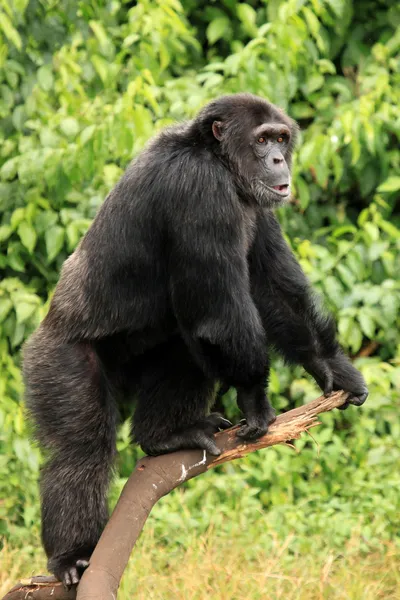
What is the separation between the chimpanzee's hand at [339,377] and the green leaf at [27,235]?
2626mm

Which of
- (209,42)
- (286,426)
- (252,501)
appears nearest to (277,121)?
(286,426)

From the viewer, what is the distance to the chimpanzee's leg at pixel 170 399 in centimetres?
455

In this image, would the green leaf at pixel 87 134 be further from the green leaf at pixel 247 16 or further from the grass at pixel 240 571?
the grass at pixel 240 571

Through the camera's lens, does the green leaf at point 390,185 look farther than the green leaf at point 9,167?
Yes

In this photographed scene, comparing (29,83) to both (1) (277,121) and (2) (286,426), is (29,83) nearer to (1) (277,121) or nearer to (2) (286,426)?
(1) (277,121)

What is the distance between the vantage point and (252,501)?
653 cm

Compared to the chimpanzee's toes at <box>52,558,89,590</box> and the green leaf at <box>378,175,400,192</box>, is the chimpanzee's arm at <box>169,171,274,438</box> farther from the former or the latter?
the green leaf at <box>378,175,400,192</box>

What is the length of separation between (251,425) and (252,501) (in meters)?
2.42

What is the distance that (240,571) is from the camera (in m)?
5.35

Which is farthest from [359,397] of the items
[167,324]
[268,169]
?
[268,169]

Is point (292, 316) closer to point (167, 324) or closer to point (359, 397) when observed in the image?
point (359, 397)

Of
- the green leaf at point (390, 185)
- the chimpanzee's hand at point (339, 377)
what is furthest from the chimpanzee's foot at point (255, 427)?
the green leaf at point (390, 185)

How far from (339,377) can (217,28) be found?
3942mm

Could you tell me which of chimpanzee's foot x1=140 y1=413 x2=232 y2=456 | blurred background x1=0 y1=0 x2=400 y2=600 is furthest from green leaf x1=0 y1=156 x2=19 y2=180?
chimpanzee's foot x1=140 y1=413 x2=232 y2=456
